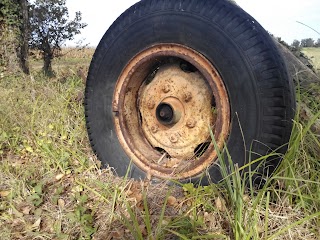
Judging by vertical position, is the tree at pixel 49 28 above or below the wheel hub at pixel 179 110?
above

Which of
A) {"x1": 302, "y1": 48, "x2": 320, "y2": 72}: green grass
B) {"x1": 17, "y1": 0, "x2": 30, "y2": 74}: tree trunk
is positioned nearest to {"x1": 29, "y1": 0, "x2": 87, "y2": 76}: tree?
{"x1": 17, "y1": 0, "x2": 30, "y2": 74}: tree trunk

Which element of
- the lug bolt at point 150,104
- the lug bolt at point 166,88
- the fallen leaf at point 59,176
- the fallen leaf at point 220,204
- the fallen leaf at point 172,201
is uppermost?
the lug bolt at point 166,88

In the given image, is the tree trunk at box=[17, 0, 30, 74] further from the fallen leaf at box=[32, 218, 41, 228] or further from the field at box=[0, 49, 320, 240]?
the fallen leaf at box=[32, 218, 41, 228]

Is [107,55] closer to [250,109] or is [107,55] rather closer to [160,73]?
[160,73]

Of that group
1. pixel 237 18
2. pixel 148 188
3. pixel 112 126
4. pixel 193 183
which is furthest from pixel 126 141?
pixel 237 18

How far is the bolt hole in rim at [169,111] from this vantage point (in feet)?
7.16

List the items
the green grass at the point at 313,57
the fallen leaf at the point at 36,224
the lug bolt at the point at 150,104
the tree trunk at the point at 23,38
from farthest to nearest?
the tree trunk at the point at 23,38
the green grass at the point at 313,57
the lug bolt at the point at 150,104
the fallen leaf at the point at 36,224

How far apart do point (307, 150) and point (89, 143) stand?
1.67 m

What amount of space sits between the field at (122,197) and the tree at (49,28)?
1319 cm

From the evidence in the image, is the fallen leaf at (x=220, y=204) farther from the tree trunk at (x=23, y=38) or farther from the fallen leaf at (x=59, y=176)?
the tree trunk at (x=23, y=38)

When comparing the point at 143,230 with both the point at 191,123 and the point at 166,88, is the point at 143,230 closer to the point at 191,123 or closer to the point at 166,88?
the point at 191,123

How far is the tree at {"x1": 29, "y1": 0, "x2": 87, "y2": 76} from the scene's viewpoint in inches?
632

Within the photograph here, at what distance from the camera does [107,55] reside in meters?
2.55

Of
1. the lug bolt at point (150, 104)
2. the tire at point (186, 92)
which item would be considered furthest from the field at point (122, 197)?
the lug bolt at point (150, 104)
